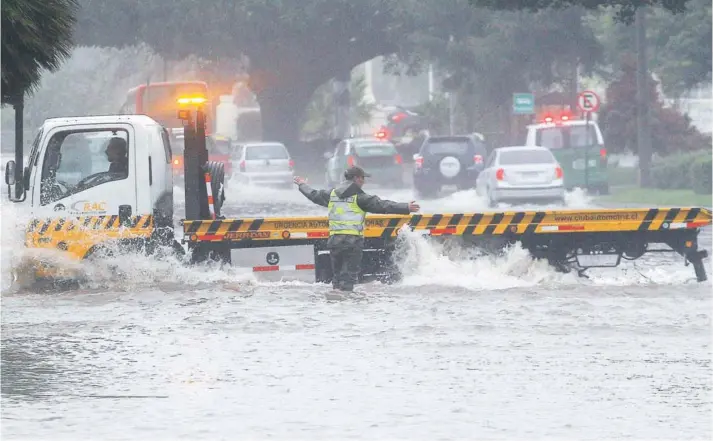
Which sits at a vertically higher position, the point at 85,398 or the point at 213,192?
the point at 213,192

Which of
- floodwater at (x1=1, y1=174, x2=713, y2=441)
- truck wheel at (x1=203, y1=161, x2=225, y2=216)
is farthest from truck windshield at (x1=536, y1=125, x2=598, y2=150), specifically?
truck wheel at (x1=203, y1=161, x2=225, y2=216)

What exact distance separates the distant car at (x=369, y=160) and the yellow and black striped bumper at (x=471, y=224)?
28006 mm

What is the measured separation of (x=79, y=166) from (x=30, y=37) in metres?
6.84

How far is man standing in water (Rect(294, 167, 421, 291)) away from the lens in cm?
1719

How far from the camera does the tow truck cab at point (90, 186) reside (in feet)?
57.0

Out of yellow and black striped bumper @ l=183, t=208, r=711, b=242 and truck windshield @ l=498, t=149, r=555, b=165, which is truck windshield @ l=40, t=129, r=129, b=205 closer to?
yellow and black striped bumper @ l=183, t=208, r=711, b=242

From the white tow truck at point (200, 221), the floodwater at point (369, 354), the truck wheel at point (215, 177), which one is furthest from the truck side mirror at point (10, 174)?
the truck wheel at point (215, 177)

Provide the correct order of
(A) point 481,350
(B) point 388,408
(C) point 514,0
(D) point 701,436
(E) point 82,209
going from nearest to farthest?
(D) point 701,436, (B) point 388,408, (A) point 481,350, (E) point 82,209, (C) point 514,0

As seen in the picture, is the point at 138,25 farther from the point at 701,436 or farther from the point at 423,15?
the point at 701,436

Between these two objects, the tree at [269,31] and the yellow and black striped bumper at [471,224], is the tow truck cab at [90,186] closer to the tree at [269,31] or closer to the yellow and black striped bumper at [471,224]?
the yellow and black striped bumper at [471,224]

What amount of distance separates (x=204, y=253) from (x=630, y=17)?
15.1m

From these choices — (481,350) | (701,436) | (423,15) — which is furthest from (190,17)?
(701,436)

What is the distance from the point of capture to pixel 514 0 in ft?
98.3

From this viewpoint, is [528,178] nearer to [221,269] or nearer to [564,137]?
[564,137]
